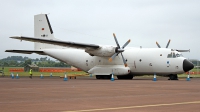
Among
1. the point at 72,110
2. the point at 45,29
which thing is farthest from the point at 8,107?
the point at 45,29

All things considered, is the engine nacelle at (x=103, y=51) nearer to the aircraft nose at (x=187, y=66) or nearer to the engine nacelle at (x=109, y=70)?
the engine nacelle at (x=109, y=70)

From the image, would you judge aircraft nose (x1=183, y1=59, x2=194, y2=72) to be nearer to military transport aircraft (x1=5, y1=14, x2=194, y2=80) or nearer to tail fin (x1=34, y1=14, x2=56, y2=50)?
military transport aircraft (x1=5, y1=14, x2=194, y2=80)

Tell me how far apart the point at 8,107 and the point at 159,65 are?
27.0m

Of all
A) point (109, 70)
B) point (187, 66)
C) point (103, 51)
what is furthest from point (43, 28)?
point (187, 66)

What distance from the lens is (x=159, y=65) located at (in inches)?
1442

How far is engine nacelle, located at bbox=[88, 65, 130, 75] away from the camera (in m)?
38.2

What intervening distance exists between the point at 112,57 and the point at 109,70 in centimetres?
167

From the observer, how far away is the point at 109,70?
39406mm

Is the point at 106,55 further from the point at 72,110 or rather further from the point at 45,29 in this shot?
the point at 72,110

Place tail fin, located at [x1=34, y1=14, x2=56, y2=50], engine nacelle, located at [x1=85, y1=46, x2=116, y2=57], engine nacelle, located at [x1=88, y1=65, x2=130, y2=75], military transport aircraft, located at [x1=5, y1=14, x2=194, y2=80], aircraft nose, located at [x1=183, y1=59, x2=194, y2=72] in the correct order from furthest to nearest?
1. tail fin, located at [x1=34, y1=14, x2=56, y2=50]
2. engine nacelle, located at [x1=85, y1=46, x2=116, y2=57]
3. engine nacelle, located at [x1=88, y1=65, x2=130, y2=75]
4. military transport aircraft, located at [x1=5, y1=14, x2=194, y2=80]
5. aircraft nose, located at [x1=183, y1=59, x2=194, y2=72]

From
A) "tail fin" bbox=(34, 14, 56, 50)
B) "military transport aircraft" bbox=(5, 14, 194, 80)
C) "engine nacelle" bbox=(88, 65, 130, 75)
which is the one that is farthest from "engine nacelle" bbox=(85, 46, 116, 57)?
"tail fin" bbox=(34, 14, 56, 50)

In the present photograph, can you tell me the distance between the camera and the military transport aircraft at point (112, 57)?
36312 mm

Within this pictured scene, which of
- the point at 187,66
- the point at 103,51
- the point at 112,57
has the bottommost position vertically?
the point at 187,66

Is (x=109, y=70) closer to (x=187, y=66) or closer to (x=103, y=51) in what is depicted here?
(x=103, y=51)
